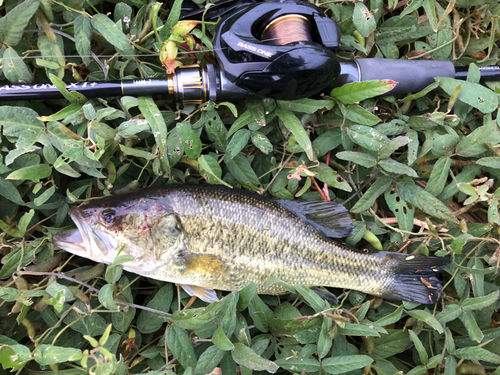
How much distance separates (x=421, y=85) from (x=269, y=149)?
1.18m

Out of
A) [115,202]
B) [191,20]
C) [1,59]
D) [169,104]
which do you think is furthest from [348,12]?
[1,59]

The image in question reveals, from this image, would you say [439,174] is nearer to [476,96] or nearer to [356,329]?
[476,96]

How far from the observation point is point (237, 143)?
2424 millimetres

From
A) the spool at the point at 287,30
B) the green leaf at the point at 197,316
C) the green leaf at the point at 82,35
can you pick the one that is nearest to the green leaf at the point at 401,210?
the spool at the point at 287,30

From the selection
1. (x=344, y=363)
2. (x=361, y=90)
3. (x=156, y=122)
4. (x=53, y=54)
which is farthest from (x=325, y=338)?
(x=53, y=54)

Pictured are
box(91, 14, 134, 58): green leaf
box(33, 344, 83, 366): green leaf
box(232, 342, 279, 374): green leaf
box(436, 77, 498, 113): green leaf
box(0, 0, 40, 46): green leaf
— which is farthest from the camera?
box(436, 77, 498, 113): green leaf

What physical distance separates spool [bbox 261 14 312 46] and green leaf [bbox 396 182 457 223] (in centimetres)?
127

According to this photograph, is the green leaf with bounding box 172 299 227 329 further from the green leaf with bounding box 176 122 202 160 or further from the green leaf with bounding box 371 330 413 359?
the green leaf with bounding box 371 330 413 359

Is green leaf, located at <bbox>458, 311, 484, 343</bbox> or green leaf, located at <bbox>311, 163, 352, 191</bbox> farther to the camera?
green leaf, located at <bbox>311, 163, 352, 191</bbox>

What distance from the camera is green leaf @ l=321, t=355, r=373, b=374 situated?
7.06ft

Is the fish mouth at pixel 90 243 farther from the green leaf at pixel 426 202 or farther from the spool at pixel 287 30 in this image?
the green leaf at pixel 426 202

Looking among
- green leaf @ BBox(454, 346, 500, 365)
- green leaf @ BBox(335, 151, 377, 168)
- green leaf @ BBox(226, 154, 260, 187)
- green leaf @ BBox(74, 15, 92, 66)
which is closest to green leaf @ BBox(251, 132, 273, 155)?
green leaf @ BBox(226, 154, 260, 187)

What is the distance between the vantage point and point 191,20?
2393 mm

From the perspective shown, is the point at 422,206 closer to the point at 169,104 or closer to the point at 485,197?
the point at 485,197
